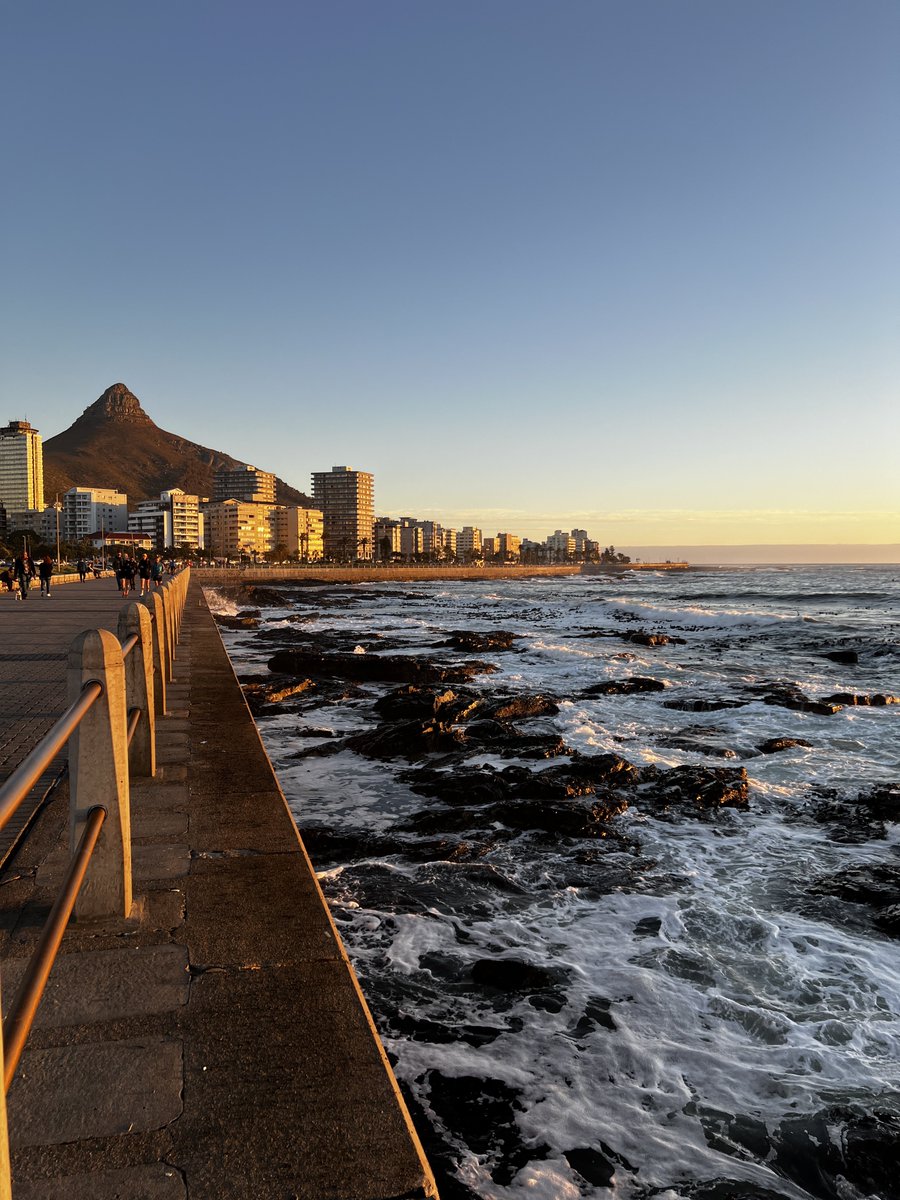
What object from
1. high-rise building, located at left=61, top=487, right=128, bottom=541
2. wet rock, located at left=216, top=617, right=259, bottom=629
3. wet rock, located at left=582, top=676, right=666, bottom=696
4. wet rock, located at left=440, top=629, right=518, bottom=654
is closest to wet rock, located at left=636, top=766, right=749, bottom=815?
wet rock, located at left=582, top=676, right=666, bottom=696

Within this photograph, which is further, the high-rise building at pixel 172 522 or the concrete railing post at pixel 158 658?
the high-rise building at pixel 172 522

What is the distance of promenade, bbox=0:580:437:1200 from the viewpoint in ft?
6.14

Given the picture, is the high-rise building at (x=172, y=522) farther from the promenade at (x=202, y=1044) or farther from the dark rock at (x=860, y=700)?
the promenade at (x=202, y=1044)

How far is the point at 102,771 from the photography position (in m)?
2.85

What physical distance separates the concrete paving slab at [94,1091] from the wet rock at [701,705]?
1289cm

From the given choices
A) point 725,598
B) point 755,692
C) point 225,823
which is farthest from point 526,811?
point 725,598

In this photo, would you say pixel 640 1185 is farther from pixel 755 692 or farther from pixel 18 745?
pixel 755 692

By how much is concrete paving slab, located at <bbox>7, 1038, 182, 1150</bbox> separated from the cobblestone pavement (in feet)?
2.94

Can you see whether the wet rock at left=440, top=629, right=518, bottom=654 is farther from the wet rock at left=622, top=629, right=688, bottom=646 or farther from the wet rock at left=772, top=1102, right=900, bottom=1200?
the wet rock at left=772, top=1102, right=900, bottom=1200

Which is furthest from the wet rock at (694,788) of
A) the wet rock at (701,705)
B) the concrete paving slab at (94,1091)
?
the concrete paving slab at (94,1091)

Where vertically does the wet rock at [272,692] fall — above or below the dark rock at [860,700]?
above

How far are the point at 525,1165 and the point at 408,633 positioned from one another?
2747cm

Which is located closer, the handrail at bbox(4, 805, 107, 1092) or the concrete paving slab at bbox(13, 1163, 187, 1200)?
the handrail at bbox(4, 805, 107, 1092)

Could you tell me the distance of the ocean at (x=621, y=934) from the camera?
11.1 feet
